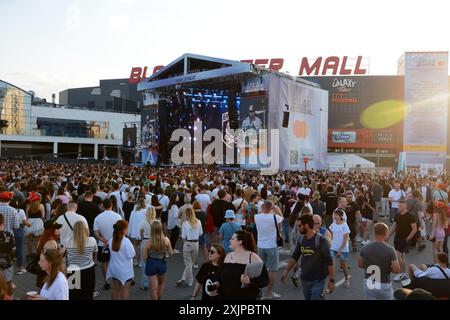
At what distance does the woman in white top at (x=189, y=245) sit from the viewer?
746 cm

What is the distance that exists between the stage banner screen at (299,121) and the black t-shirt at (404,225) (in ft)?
78.8

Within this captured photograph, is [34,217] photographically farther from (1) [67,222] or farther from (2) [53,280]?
A: (2) [53,280]

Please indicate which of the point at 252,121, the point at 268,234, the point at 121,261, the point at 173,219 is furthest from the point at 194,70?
the point at 121,261

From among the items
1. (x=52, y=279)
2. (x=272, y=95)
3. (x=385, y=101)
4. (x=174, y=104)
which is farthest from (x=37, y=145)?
(x=52, y=279)

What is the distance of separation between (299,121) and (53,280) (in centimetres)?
3369

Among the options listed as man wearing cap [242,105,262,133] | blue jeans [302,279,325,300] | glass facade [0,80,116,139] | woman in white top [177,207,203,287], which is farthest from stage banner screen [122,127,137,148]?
blue jeans [302,279,325,300]

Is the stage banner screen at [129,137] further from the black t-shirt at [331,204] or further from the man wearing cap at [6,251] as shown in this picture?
the man wearing cap at [6,251]

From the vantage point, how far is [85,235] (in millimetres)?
5551

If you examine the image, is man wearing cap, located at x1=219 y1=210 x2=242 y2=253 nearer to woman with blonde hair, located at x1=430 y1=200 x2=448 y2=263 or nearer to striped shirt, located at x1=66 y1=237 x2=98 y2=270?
striped shirt, located at x1=66 y1=237 x2=98 y2=270

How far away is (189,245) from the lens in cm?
754

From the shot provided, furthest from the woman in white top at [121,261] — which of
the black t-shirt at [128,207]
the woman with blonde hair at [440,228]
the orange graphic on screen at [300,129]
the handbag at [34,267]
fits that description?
the orange graphic on screen at [300,129]

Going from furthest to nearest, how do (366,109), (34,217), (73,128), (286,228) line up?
(366,109), (73,128), (286,228), (34,217)

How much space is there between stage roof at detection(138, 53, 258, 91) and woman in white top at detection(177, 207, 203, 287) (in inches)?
956

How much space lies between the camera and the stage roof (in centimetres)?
3144
